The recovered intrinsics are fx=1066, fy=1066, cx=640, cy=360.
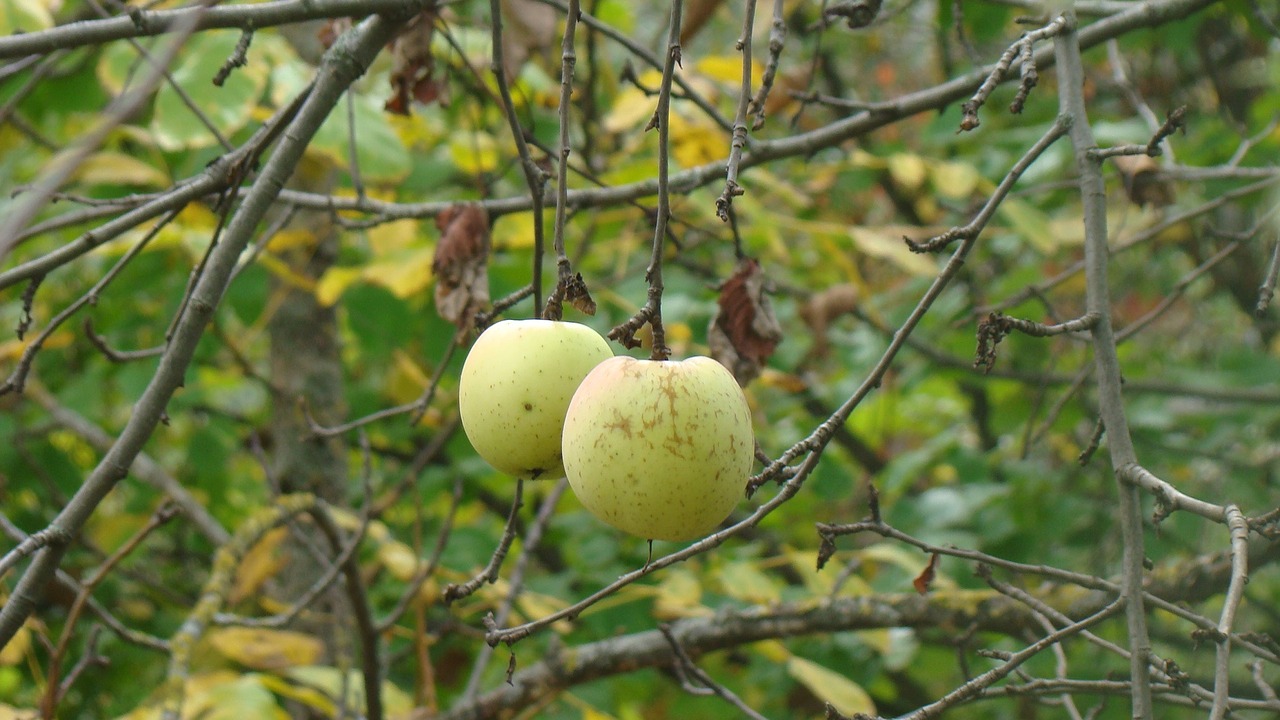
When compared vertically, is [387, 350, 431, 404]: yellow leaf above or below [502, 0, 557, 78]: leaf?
below

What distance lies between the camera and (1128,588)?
1.02 m

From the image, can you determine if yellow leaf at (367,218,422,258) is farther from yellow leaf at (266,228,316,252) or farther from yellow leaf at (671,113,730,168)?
yellow leaf at (671,113,730,168)

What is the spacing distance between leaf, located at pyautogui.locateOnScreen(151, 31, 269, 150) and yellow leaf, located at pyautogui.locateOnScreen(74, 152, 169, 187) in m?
0.38

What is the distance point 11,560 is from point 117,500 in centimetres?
375

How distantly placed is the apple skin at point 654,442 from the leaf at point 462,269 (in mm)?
712

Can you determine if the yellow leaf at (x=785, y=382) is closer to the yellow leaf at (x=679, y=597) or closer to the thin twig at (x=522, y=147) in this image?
the yellow leaf at (x=679, y=597)

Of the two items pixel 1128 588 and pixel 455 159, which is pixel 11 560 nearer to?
pixel 1128 588

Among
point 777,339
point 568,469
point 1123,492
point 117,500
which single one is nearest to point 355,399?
point 117,500

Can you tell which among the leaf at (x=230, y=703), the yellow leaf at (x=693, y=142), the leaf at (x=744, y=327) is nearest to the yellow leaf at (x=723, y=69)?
the yellow leaf at (x=693, y=142)

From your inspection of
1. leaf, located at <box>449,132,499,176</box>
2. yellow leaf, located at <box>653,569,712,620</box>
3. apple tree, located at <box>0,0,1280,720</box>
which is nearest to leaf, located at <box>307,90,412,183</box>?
apple tree, located at <box>0,0,1280,720</box>

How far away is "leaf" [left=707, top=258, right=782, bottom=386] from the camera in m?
1.66

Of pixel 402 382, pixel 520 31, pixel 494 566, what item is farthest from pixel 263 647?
pixel 520 31

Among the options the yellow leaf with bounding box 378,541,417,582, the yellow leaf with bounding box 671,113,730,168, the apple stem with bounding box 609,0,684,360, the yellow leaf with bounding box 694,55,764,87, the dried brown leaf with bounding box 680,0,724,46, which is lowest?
the yellow leaf with bounding box 378,541,417,582

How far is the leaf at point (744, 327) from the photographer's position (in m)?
1.66
